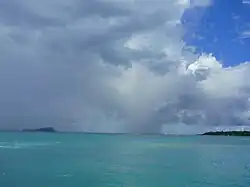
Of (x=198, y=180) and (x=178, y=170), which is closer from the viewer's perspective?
(x=198, y=180)

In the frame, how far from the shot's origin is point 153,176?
145ft

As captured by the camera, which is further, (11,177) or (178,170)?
(178,170)

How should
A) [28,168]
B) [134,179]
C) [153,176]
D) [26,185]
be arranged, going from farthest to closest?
[28,168]
[153,176]
[134,179]
[26,185]

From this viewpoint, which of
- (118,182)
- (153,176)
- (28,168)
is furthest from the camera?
A: (28,168)

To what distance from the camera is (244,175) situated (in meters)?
46.8

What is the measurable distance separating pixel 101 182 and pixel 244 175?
1921 centimetres

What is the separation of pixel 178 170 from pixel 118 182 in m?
15.1

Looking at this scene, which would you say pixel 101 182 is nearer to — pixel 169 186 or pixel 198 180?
pixel 169 186

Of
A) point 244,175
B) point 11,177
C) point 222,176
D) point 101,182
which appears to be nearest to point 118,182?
point 101,182

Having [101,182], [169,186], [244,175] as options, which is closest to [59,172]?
[101,182]

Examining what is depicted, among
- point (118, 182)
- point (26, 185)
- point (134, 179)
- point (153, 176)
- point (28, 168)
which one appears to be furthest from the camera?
point (28, 168)

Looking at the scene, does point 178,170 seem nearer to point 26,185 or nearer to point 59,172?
point 59,172

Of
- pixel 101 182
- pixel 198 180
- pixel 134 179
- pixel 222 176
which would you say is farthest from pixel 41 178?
pixel 222 176

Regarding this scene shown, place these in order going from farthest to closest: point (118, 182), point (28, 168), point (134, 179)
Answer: point (28, 168), point (134, 179), point (118, 182)
